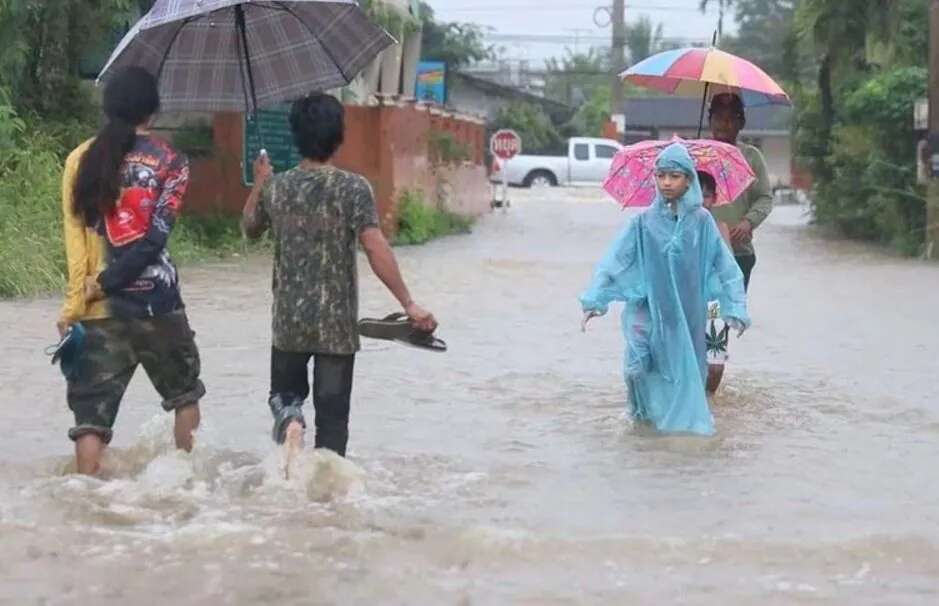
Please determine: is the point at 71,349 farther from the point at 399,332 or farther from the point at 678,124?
the point at 678,124

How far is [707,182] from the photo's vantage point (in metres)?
8.73

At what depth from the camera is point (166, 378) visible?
6.58 metres

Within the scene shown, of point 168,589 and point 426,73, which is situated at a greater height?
point 426,73

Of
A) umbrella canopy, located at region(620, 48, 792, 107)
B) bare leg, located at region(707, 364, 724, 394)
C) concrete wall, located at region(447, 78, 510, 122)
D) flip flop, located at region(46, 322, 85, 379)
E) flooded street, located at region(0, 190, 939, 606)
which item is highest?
concrete wall, located at region(447, 78, 510, 122)

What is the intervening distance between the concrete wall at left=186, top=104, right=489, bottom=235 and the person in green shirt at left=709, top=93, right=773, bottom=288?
35.9 ft

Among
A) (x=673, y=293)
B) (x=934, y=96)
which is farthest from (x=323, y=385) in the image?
(x=934, y=96)

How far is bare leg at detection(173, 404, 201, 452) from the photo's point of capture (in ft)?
22.0

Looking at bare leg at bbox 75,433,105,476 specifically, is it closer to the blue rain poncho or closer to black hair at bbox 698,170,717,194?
the blue rain poncho

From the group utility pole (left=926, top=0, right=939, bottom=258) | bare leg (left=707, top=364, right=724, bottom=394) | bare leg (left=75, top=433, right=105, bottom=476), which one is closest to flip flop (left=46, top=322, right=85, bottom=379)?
bare leg (left=75, top=433, right=105, bottom=476)

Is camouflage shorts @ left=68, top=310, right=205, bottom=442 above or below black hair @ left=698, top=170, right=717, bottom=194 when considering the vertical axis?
below

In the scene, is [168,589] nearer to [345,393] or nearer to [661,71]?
[345,393]

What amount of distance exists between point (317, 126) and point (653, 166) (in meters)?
2.64

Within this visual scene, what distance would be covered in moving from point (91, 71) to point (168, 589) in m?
15.5


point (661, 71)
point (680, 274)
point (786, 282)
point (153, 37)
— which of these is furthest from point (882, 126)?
point (153, 37)
